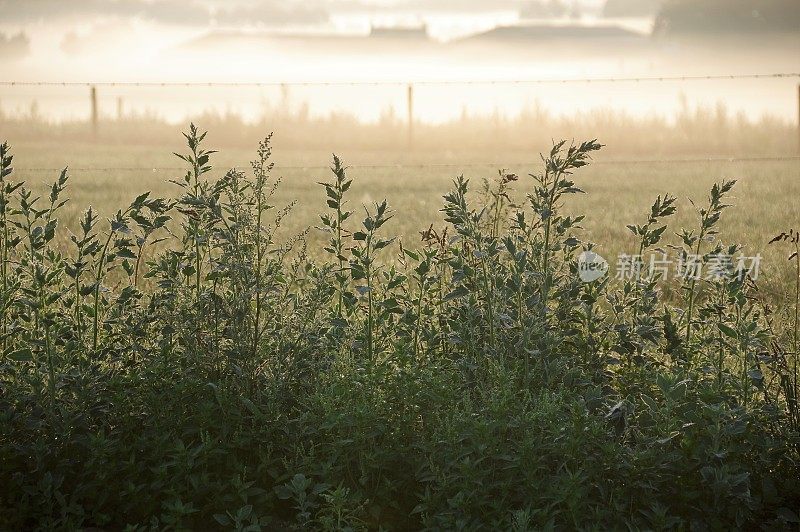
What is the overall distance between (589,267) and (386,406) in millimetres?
1215

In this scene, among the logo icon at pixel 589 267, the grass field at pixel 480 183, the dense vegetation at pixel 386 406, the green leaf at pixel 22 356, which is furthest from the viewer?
the grass field at pixel 480 183

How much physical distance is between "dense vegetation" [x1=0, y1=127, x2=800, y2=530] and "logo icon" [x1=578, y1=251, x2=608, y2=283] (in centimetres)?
15

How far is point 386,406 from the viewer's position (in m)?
3.88

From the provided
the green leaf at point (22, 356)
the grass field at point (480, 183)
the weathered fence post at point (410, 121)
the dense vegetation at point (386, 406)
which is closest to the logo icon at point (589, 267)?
the dense vegetation at point (386, 406)

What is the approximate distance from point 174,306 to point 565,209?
8.32m

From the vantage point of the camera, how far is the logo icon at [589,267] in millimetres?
4395

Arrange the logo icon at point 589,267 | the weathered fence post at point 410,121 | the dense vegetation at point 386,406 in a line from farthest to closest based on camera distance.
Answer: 1. the weathered fence post at point 410,121
2. the logo icon at point 589,267
3. the dense vegetation at point 386,406

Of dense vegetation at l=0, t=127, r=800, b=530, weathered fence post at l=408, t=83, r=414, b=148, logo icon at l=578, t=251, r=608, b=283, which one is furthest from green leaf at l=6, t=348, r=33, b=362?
weathered fence post at l=408, t=83, r=414, b=148

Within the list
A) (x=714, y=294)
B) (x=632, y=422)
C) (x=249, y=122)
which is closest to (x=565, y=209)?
(x=714, y=294)

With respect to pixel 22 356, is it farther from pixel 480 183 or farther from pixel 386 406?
pixel 480 183

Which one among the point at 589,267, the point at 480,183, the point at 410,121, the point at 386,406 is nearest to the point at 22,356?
the point at 386,406

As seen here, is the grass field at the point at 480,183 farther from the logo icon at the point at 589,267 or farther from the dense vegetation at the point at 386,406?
the dense vegetation at the point at 386,406

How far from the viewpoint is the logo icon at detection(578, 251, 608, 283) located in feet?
14.4

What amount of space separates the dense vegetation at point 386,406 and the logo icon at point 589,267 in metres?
0.15
